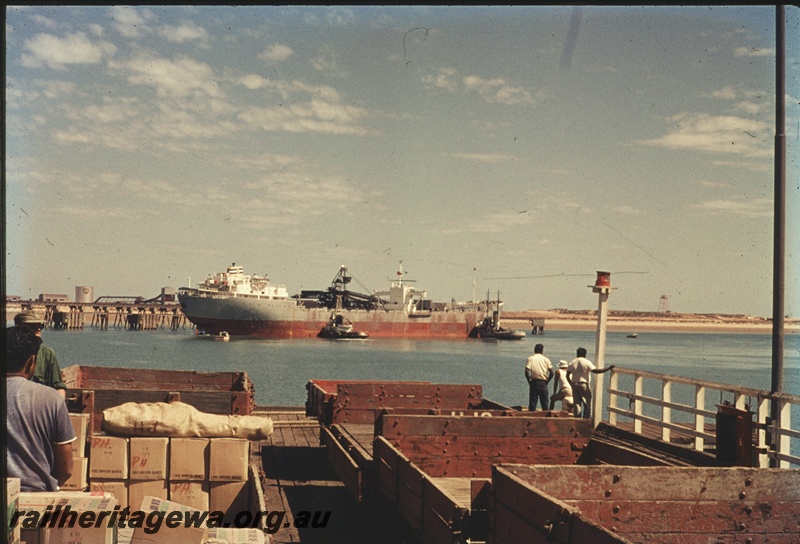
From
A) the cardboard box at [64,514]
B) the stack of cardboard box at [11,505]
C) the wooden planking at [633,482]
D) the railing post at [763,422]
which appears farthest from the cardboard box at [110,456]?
the railing post at [763,422]

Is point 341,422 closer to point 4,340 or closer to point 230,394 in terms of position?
point 230,394

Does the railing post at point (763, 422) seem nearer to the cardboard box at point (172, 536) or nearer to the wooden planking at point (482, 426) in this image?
the wooden planking at point (482, 426)

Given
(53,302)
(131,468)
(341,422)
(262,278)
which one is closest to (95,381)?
(341,422)

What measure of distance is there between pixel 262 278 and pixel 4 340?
3964 inches

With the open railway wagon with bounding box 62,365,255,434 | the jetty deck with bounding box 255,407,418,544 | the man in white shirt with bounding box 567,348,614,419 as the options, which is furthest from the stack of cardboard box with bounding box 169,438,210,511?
the man in white shirt with bounding box 567,348,614,419

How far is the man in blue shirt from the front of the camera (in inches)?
181

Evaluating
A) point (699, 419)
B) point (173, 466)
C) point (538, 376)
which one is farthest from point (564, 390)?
point (173, 466)

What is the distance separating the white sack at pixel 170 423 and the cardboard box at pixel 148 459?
0.10 meters

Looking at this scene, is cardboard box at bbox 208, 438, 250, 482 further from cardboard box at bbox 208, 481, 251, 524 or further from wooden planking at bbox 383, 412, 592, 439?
wooden planking at bbox 383, 412, 592, 439

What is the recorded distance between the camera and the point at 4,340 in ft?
14.9

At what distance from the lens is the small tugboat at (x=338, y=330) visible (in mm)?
106750

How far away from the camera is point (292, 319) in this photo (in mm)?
103375

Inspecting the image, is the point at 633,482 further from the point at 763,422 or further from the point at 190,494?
the point at 763,422

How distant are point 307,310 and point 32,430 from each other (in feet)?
332
